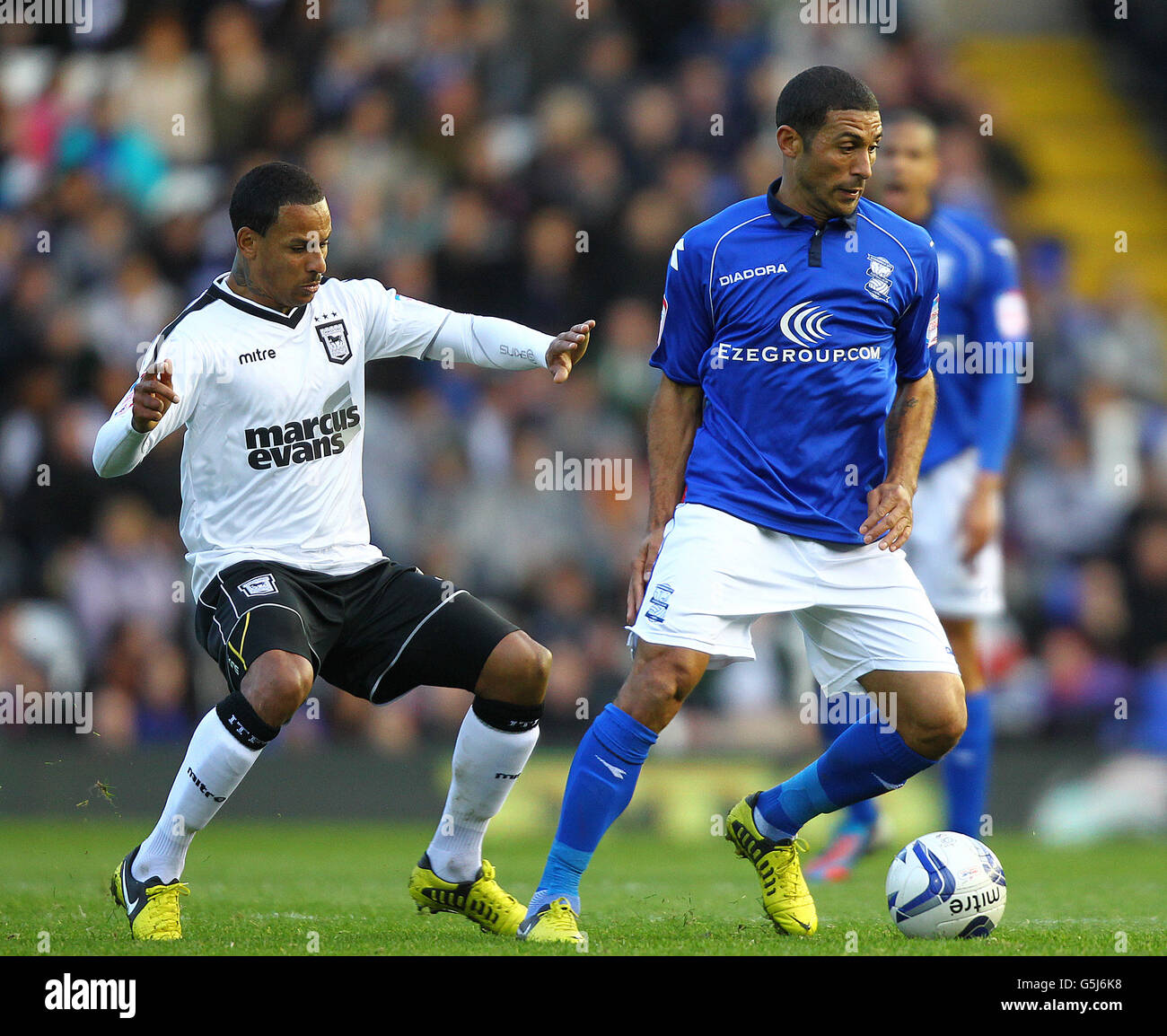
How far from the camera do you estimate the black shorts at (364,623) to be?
17.2ft

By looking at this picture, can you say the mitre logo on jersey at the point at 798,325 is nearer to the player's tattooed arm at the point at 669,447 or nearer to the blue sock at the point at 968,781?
the player's tattooed arm at the point at 669,447

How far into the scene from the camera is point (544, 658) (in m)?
5.38

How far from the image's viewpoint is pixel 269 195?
17.6 ft

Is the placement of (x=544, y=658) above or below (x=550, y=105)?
below

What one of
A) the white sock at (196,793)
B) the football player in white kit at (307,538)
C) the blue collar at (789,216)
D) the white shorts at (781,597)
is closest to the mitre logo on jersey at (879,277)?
the blue collar at (789,216)

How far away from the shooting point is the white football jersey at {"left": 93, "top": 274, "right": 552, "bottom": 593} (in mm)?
5371

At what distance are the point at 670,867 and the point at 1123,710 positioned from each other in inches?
150

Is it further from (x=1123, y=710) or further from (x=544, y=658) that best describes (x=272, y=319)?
(x=1123, y=710)

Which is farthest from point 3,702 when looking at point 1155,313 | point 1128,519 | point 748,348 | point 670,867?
point 1155,313

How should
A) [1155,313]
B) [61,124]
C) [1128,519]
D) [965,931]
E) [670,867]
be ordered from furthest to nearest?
[1155,313]
[61,124]
[1128,519]
[670,867]
[965,931]

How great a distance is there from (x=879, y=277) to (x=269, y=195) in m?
1.91

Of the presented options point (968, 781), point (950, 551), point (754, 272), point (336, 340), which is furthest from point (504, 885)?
point (754, 272)

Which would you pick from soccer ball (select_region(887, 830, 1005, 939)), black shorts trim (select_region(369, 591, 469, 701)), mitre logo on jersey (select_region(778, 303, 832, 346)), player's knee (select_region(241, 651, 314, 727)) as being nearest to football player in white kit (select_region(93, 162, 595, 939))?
black shorts trim (select_region(369, 591, 469, 701))

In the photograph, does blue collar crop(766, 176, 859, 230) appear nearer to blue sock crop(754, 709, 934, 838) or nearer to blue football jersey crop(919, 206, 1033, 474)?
blue sock crop(754, 709, 934, 838)
